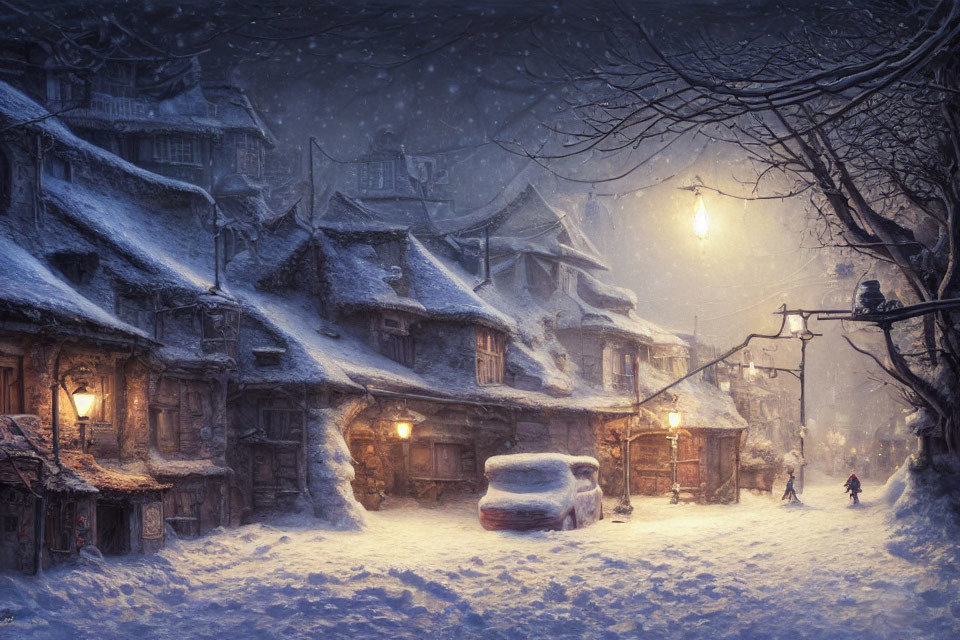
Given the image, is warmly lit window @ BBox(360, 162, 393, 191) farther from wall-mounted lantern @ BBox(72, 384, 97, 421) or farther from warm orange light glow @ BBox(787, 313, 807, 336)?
wall-mounted lantern @ BBox(72, 384, 97, 421)

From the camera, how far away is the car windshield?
66.4ft

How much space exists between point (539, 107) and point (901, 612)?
98.7 ft

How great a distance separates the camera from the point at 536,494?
1978 cm

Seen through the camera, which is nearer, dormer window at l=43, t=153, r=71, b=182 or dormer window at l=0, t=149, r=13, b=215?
dormer window at l=0, t=149, r=13, b=215

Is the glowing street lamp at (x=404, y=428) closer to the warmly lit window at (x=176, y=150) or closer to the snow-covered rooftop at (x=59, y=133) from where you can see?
the snow-covered rooftop at (x=59, y=133)

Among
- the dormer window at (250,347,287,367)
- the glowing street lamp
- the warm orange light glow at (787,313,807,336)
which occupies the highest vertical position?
the warm orange light glow at (787,313,807,336)

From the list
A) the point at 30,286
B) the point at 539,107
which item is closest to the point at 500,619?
the point at 30,286

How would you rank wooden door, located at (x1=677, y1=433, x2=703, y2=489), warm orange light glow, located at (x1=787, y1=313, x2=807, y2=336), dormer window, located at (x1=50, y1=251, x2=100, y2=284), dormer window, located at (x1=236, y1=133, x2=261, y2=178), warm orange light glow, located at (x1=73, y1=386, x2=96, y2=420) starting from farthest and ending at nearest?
wooden door, located at (x1=677, y1=433, x2=703, y2=489), dormer window, located at (x1=236, y1=133, x2=261, y2=178), dormer window, located at (x1=50, y1=251, x2=100, y2=284), warm orange light glow, located at (x1=787, y1=313, x2=807, y2=336), warm orange light glow, located at (x1=73, y1=386, x2=96, y2=420)

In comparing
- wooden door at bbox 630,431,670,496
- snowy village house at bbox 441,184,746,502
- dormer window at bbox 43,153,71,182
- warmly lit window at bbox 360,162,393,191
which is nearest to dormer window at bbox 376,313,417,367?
snowy village house at bbox 441,184,746,502

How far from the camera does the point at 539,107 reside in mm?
37938

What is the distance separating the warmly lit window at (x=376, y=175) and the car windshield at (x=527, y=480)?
1781 cm

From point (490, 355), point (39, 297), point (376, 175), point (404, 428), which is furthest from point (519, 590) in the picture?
point (376, 175)

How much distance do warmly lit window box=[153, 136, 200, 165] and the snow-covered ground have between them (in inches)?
643

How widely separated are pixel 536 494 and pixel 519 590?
722 cm
